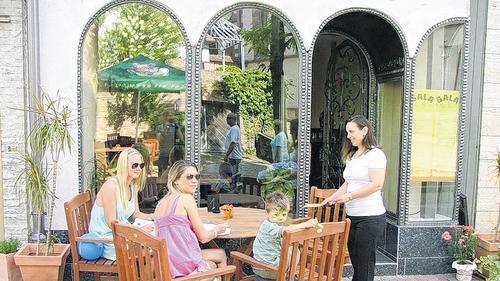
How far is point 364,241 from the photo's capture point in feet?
9.84

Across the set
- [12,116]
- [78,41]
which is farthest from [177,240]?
[78,41]

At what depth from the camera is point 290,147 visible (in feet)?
14.7

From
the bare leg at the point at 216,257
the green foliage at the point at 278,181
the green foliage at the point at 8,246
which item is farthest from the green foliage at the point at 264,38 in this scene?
the green foliage at the point at 8,246

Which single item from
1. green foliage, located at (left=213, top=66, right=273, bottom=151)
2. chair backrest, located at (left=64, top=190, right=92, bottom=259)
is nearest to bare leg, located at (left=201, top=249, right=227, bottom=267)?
chair backrest, located at (left=64, top=190, right=92, bottom=259)

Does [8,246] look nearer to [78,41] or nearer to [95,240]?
[95,240]

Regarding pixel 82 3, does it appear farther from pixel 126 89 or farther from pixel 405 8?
pixel 405 8

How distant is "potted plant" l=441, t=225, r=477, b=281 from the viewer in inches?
154

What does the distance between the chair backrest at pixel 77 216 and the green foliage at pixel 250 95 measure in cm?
233

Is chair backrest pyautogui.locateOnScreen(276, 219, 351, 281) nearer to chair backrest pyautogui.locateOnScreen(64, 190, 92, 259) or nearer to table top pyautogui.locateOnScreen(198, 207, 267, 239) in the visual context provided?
table top pyautogui.locateOnScreen(198, 207, 267, 239)

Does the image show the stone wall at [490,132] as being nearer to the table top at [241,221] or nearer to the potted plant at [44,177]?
the table top at [241,221]

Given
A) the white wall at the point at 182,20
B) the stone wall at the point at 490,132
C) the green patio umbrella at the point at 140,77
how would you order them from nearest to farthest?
the white wall at the point at 182,20 < the stone wall at the point at 490,132 < the green patio umbrella at the point at 140,77

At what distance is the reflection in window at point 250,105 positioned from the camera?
4371 mm

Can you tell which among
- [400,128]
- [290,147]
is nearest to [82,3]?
[290,147]

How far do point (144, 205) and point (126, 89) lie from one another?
5.38 feet
